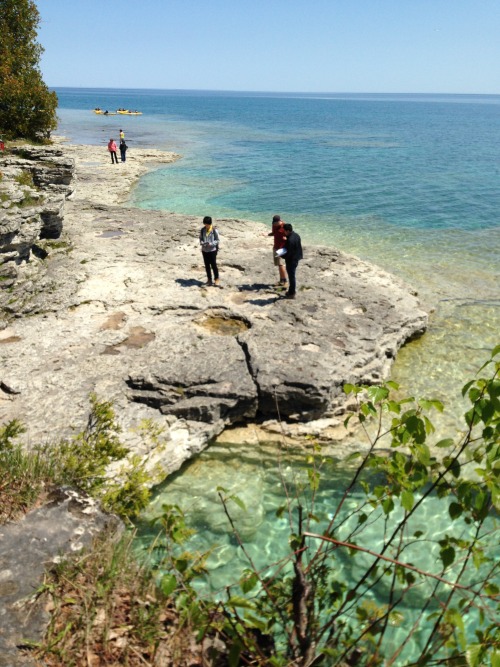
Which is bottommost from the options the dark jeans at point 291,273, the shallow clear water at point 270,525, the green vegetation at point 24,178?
the shallow clear water at point 270,525

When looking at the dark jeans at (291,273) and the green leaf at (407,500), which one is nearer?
the green leaf at (407,500)

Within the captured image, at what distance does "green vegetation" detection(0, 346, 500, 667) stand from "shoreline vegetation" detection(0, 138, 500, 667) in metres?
0.01

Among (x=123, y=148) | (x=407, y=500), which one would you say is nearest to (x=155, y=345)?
(x=407, y=500)

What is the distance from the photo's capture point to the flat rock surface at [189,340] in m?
7.75

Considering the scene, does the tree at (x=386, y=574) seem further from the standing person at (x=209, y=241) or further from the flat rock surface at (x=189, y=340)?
the standing person at (x=209, y=241)

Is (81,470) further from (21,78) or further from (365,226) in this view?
(365,226)

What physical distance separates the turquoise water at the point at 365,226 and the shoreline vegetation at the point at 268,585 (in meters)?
0.75

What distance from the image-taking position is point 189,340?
9133mm

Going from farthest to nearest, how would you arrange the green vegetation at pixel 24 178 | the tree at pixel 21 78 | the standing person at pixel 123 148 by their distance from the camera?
the standing person at pixel 123 148 < the tree at pixel 21 78 < the green vegetation at pixel 24 178

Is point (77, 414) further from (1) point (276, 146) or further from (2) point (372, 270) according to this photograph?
(1) point (276, 146)

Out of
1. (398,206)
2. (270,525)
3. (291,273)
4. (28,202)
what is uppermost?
(28,202)

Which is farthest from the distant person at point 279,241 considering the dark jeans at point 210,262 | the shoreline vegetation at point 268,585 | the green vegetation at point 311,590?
the green vegetation at point 311,590

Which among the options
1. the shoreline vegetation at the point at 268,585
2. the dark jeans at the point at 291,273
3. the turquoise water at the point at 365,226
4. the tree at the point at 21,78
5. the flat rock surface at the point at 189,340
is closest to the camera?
the shoreline vegetation at the point at 268,585

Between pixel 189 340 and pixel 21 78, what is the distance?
1446cm
